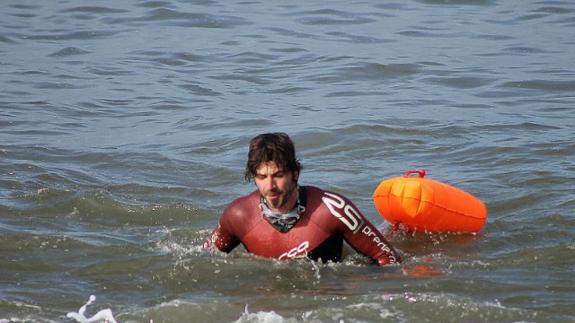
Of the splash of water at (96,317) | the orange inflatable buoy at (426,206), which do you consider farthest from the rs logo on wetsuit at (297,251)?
the splash of water at (96,317)

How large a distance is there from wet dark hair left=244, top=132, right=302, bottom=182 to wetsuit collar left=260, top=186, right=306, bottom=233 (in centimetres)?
38

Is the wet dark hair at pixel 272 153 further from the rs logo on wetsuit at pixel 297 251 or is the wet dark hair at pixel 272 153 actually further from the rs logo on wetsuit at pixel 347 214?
the rs logo on wetsuit at pixel 297 251

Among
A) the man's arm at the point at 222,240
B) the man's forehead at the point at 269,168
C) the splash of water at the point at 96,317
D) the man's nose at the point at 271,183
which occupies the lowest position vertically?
the splash of water at the point at 96,317

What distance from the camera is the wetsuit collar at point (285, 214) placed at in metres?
7.19

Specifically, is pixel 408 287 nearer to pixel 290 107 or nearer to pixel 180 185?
pixel 180 185

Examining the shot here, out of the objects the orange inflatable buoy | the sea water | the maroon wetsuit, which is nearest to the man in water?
the maroon wetsuit

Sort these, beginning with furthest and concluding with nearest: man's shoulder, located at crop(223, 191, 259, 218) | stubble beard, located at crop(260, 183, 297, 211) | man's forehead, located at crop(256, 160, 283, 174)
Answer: man's shoulder, located at crop(223, 191, 259, 218)
stubble beard, located at crop(260, 183, 297, 211)
man's forehead, located at crop(256, 160, 283, 174)

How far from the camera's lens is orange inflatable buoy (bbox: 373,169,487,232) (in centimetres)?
808

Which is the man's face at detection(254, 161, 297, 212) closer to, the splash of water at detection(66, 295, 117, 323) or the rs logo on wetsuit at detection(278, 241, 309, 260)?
the rs logo on wetsuit at detection(278, 241, 309, 260)

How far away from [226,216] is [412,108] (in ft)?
20.6

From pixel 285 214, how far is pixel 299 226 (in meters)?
0.13

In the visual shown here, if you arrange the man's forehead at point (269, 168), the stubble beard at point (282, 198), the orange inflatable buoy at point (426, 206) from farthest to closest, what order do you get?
1. the orange inflatable buoy at point (426, 206)
2. the stubble beard at point (282, 198)
3. the man's forehead at point (269, 168)

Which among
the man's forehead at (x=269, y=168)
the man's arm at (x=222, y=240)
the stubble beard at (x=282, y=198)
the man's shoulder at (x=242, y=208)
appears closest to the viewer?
the man's forehead at (x=269, y=168)

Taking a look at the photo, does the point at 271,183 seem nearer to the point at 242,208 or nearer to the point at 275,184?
the point at 275,184
